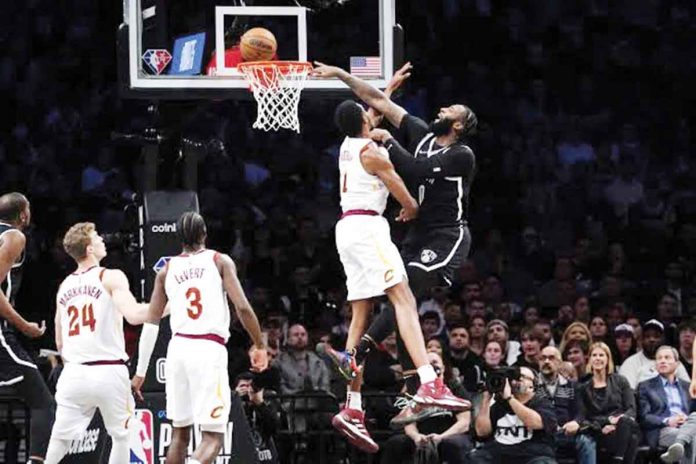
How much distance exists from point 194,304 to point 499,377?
12.2 ft

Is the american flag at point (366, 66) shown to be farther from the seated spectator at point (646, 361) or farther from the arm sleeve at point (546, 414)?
the seated spectator at point (646, 361)

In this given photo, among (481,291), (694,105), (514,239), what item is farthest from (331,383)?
(694,105)

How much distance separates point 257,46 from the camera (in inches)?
594

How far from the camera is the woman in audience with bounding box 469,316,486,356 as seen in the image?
18250 mm

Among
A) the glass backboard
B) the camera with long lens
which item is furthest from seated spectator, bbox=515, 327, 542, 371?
the glass backboard

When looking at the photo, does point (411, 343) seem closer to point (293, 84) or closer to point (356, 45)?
point (293, 84)

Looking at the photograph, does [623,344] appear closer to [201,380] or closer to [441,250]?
[441,250]

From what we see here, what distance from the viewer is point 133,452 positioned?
615 inches

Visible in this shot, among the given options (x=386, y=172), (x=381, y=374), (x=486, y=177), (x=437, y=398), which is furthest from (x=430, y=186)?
(x=486, y=177)

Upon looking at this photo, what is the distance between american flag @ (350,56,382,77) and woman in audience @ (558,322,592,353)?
3949mm

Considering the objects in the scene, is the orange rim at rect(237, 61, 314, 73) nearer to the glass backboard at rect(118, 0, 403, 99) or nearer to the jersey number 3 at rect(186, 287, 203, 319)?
the glass backboard at rect(118, 0, 403, 99)

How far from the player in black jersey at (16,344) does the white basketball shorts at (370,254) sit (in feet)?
7.97

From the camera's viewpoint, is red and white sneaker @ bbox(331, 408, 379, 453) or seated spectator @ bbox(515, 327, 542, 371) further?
seated spectator @ bbox(515, 327, 542, 371)

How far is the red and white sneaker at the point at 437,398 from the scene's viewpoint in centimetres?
1348
